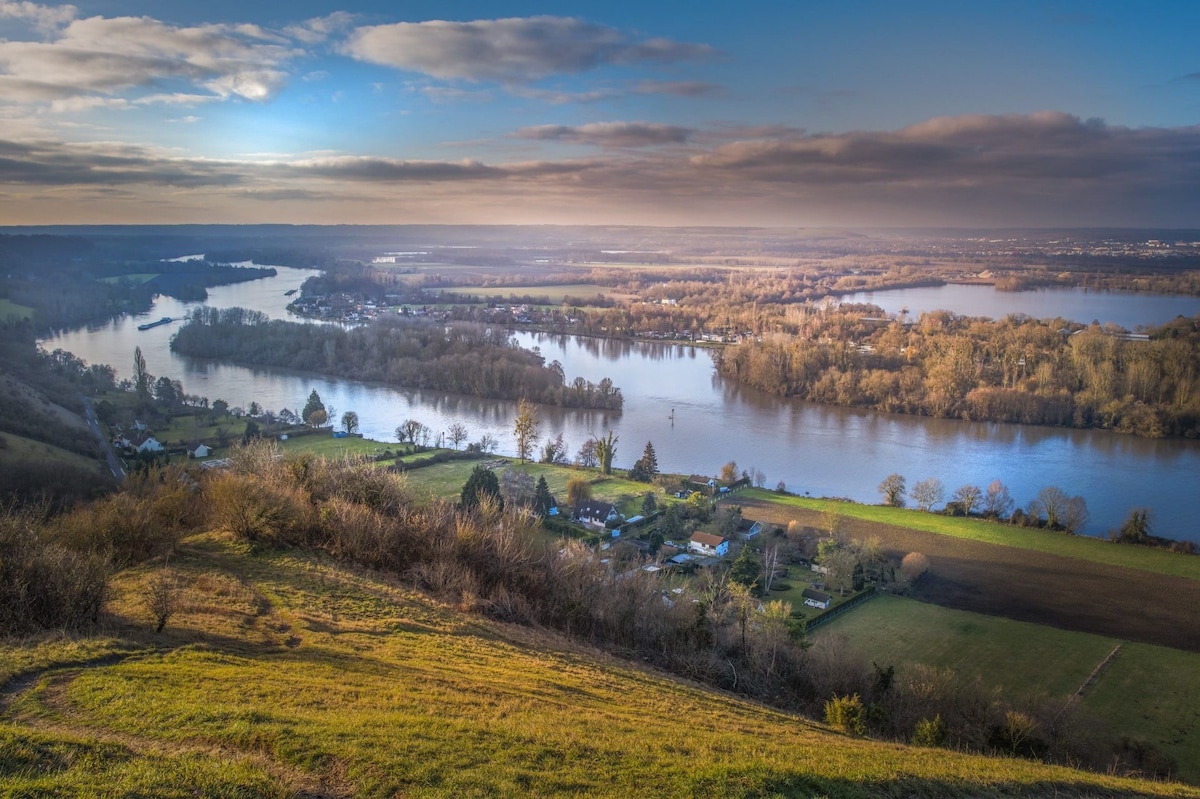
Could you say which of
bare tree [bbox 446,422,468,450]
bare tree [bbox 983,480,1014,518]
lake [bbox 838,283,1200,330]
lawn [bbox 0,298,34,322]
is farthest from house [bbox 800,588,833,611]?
lawn [bbox 0,298,34,322]

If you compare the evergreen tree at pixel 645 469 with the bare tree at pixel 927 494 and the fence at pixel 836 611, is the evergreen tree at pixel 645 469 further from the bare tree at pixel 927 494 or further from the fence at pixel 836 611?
the fence at pixel 836 611

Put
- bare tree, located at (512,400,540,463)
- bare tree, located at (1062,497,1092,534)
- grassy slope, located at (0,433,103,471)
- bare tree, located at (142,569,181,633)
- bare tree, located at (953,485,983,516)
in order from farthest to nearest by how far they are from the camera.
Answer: bare tree, located at (512,400,540,463)
bare tree, located at (953,485,983,516)
bare tree, located at (1062,497,1092,534)
grassy slope, located at (0,433,103,471)
bare tree, located at (142,569,181,633)

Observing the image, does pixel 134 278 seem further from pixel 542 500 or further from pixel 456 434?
pixel 542 500

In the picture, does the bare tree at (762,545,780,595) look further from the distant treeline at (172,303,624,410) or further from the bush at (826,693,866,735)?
the distant treeline at (172,303,624,410)

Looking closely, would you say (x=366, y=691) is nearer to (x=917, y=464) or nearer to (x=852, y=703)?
(x=852, y=703)

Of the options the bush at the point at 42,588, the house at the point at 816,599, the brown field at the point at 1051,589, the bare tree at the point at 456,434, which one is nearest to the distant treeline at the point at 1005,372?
the brown field at the point at 1051,589

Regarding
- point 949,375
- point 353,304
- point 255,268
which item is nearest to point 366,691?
point 949,375

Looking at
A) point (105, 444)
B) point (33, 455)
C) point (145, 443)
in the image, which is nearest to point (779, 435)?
point (145, 443)
